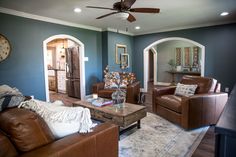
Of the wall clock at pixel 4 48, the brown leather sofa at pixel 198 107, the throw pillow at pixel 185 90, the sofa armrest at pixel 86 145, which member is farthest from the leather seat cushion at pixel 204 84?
the wall clock at pixel 4 48

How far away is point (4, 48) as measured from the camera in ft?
12.2

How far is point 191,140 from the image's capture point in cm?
271

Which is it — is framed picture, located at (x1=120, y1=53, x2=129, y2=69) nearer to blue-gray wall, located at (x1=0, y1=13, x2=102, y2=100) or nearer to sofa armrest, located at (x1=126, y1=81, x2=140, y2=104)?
sofa armrest, located at (x1=126, y1=81, x2=140, y2=104)

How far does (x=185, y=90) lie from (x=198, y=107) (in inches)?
29.6

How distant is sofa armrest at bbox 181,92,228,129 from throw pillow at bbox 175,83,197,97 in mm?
462

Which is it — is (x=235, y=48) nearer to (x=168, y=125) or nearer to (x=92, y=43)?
(x=168, y=125)

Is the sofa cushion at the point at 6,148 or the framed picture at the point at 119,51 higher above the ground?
the framed picture at the point at 119,51

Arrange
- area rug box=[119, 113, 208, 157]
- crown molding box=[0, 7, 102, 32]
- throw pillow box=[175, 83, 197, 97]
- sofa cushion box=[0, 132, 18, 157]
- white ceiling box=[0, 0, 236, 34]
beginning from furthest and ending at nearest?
1. crown molding box=[0, 7, 102, 32]
2. throw pillow box=[175, 83, 197, 97]
3. white ceiling box=[0, 0, 236, 34]
4. area rug box=[119, 113, 208, 157]
5. sofa cushion box=[0, 132, 18, 157]

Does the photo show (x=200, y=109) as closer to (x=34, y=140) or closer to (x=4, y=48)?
(x=34, y=140)

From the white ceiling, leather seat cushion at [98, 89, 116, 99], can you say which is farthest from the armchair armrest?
the white ceiling

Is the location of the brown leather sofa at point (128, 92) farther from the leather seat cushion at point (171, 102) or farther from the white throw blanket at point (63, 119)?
the white throw blanket at point (63, 119)

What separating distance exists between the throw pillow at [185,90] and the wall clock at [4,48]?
412 centimetres

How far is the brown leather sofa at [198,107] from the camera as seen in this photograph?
117 inches

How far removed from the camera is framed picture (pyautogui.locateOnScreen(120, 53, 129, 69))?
6691mm
